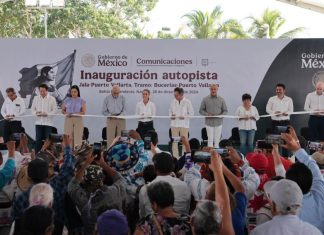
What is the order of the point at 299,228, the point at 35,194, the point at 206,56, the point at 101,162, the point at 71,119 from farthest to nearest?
the point at 206,56 < the point at 71,119 < the point at 101,162 < the point at 35,194 < the point at 299,228

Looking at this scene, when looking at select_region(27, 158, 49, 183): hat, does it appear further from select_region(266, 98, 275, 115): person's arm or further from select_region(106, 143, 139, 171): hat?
select_region(266, 98, 275, 115): person's arm

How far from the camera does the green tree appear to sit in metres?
22.9

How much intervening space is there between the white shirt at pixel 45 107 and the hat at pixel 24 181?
24.4 feet

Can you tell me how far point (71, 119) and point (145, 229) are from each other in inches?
334

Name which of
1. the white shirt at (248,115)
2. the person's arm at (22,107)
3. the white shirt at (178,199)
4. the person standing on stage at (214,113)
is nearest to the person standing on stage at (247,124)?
the white shirt at (248,115)

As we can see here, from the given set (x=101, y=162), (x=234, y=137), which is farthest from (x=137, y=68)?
(x=101, y=162)

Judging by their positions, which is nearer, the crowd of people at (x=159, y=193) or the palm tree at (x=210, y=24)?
the crowd of people at (x=159, y=193)

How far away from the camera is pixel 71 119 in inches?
437

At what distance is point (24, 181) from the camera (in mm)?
3709

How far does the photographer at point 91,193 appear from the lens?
3.52 meters

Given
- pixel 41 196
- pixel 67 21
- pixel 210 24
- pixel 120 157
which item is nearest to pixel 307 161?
pixel 120 157

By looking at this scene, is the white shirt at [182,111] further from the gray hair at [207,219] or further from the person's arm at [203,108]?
the gray hair at [207,219]

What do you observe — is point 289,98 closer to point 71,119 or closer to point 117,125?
point 117,125

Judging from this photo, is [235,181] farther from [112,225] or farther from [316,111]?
[316,111]
